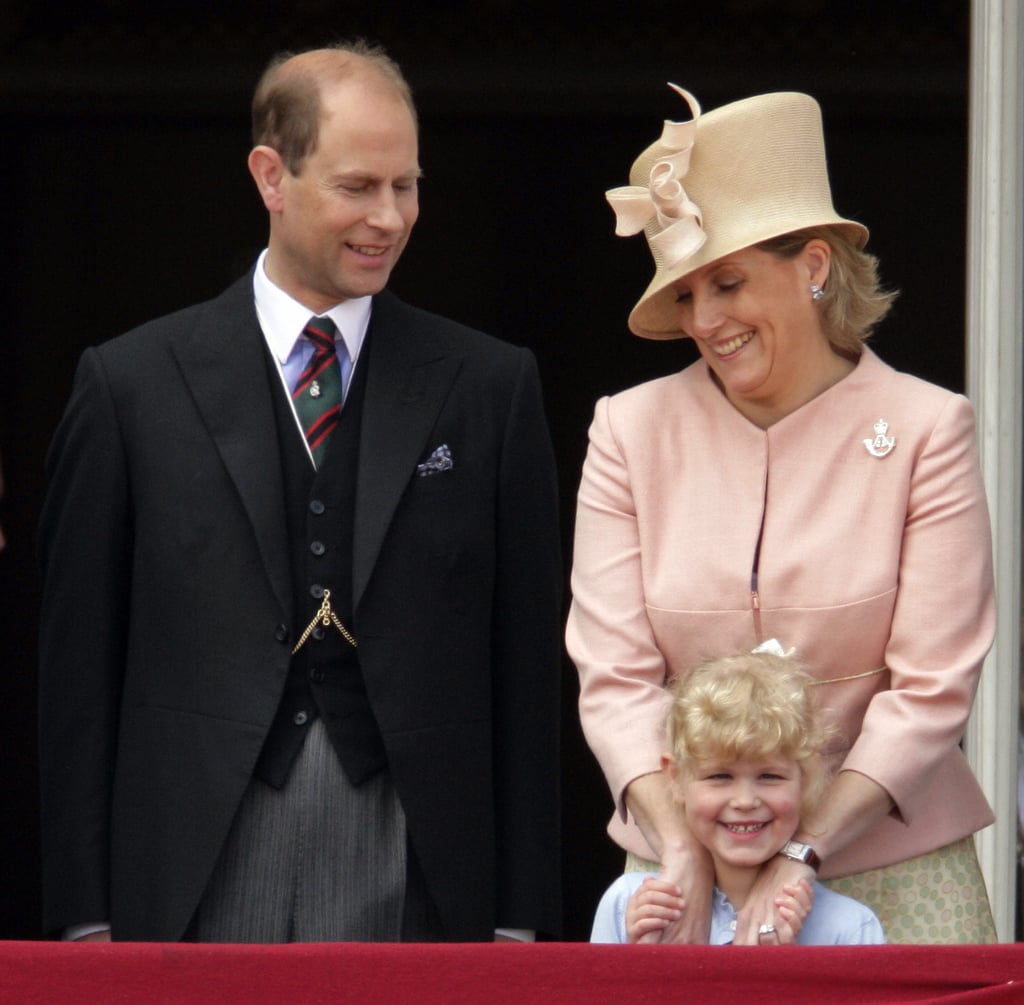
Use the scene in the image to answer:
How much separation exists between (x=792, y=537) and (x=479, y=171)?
2.97 metres

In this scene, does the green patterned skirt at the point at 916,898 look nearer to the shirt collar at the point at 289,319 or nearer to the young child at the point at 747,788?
the young child at the point at 747,788

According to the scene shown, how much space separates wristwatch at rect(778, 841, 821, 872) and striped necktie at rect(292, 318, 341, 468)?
0.77 m

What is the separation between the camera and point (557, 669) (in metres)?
3.01

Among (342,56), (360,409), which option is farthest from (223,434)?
(342,56)

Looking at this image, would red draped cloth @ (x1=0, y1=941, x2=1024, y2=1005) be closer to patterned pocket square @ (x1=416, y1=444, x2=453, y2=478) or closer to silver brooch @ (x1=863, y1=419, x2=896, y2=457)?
silver brooch @ (x1=863, y1=419, x2=896, y2=457)

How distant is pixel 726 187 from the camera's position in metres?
2.70

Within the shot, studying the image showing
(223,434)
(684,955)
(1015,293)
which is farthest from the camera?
(1015,293)

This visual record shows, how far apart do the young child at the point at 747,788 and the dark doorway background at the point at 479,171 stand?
9.78 ft

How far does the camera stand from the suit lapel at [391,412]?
9.39ft

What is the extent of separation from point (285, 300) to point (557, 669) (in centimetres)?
58

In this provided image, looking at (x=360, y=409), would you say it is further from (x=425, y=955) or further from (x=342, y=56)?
(x=425, y=955)

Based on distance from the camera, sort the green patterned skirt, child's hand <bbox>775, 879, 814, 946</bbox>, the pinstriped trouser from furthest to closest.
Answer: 1. the pinstriped trouser
2. the green patterned skirt
3. child's hand <bbox>775, 879, 814, 946</bbox>

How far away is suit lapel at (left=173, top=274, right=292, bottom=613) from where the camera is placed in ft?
9.33

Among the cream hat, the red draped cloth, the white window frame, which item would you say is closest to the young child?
the red draped cloth
